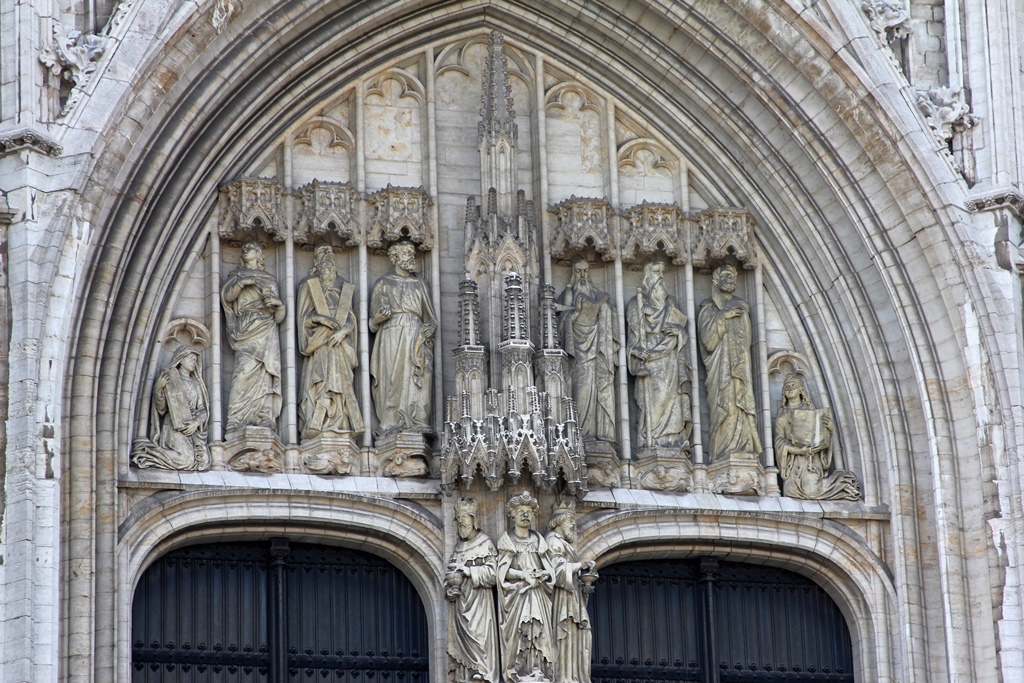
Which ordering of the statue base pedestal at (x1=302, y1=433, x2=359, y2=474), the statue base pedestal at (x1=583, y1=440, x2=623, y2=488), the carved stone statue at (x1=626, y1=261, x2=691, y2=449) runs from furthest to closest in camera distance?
the carved stone statue at (x1=626, y1=261, x2=691, y2=449), the statue base pedestal at (x1=583, y1=440, x2=623, y2=488), the statue base pedestal at (x1=302, y1=433, x2=359, y2=474)

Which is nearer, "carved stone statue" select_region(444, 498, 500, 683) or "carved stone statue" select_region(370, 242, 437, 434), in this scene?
"carved stone statue" select_region(444, 498, 500, 683)

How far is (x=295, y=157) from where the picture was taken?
1948 centimetres

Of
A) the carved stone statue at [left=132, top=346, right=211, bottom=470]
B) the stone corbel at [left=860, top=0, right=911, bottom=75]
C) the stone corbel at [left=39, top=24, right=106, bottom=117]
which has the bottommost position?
the carved stone statue at [left=132, top=346, right=211, bottom=470]

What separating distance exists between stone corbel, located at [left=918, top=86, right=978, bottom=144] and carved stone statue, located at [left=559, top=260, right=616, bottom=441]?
2.95 m

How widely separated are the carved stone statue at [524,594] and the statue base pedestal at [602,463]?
79 centimetres

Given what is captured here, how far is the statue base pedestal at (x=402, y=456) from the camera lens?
61.2ft

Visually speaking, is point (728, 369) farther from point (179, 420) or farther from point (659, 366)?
point (179, 420)

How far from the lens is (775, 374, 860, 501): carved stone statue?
19.6m

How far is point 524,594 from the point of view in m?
18.1

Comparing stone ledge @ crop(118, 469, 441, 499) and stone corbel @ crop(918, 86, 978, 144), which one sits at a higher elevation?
stone corbel @ crop(918, 86, 978, 144)

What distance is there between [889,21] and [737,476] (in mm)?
3881

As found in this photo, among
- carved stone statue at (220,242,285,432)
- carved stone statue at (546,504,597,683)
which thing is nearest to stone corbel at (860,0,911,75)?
carved stone statue at (546,504,597,683)

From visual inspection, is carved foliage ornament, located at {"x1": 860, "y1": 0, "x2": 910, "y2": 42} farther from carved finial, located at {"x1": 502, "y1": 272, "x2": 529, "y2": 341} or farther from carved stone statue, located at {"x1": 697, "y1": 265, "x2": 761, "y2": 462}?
carved finial, located at {"x1": 502, "y1": 272, "x2": 529, "y2": 341}

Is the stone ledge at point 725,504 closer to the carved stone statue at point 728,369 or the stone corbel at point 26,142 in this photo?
the carved stone statue at point 728,369
